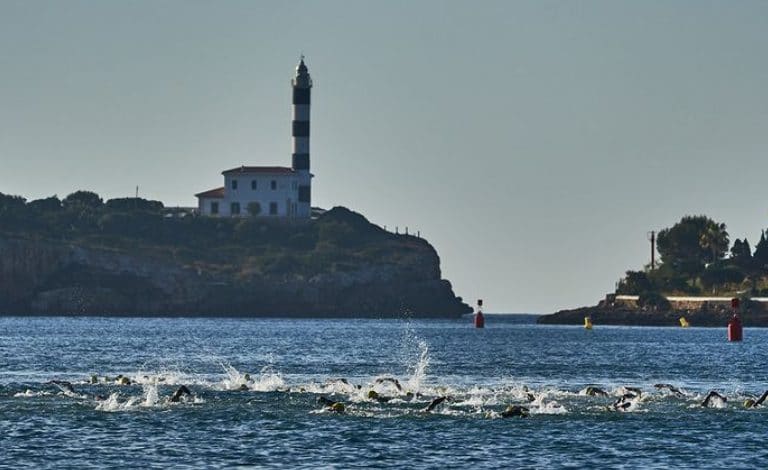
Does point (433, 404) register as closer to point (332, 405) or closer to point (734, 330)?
point (332, 405)

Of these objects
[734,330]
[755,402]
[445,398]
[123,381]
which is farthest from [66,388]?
[734,330]

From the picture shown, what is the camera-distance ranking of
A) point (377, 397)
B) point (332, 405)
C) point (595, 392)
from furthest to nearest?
point (595, 392) < point (377, 397) < point (332, 405)

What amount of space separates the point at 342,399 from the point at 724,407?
1627cm

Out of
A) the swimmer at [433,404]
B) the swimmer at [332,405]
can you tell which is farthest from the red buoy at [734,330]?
the swimmer at [433,404]

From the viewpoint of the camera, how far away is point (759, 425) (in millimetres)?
72375

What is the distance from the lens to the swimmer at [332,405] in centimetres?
7606

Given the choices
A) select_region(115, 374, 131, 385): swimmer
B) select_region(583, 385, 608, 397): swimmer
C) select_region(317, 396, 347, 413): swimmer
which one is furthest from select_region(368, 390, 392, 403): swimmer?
select_region(115, 374, 131, 385): swimmer

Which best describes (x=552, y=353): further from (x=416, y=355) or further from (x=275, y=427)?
(x=275, y=427)

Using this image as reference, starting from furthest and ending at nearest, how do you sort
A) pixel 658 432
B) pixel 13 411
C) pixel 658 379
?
pixel 658 379
pixel 13 411
pixel 658 432

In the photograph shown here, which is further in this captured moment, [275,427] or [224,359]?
[224,359]

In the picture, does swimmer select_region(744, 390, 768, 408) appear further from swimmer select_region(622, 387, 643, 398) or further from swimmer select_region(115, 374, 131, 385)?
swimmer select_region(115, 374, 131, 385)

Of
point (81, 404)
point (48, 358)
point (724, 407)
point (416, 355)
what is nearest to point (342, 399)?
point (81, 404)

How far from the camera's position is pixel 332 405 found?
254 ft

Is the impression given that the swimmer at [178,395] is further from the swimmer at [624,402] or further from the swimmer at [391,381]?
the swimmer at [624,402]
